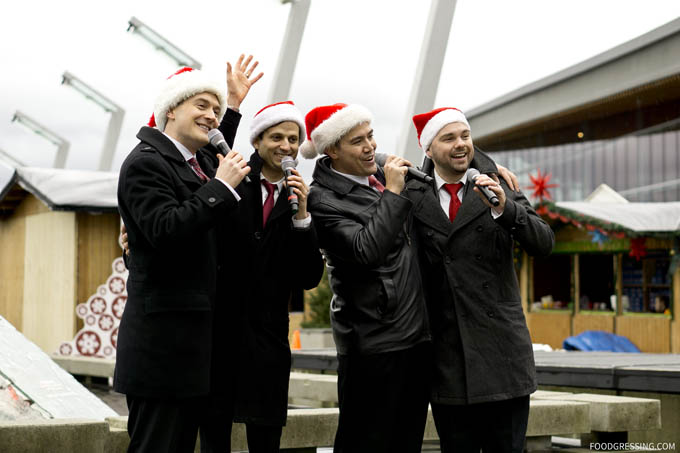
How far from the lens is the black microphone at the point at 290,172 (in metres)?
3.71

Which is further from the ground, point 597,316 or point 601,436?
point 597,316

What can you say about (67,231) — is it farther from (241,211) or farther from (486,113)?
(486,113)

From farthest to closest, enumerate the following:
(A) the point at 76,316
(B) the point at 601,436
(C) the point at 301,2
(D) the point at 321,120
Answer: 1. (A) the point at 76,316
2. (C) the point at 301,2
3. (B) the point at 601,436
4. (D) the point at 321,120

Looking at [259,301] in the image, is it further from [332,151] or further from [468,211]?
[468,211]

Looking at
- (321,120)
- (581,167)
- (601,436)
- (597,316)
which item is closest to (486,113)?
(581,167)

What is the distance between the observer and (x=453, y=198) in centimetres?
415

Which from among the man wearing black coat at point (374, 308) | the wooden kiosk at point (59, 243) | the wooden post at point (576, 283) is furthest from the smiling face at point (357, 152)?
the wooden post at point (576, 283)

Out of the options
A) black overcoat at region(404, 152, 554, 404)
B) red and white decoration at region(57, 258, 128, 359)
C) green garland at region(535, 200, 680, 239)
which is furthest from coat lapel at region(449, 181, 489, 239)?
green garland at region(535, 200, 680, 239)

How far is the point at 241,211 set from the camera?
3.90 meters

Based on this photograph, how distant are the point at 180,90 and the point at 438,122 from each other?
118 cm

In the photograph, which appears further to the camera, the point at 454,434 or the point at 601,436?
the point at 601,436

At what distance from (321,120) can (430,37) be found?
191 inches

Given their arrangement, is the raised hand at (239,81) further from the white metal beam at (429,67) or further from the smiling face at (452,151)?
the white metal beam at (429,67)

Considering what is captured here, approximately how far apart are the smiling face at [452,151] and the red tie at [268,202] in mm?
754
